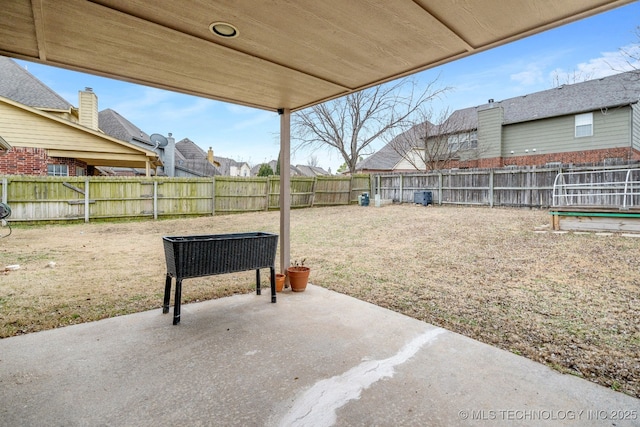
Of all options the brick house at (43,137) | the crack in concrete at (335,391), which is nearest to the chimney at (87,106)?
the brick house at (43,137)

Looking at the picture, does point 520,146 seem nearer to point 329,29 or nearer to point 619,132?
point 619,132

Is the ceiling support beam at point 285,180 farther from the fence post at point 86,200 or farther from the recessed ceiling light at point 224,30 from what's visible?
Answer: the fence post at point 86,200

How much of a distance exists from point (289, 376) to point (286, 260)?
199cm

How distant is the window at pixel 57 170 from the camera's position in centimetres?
1046

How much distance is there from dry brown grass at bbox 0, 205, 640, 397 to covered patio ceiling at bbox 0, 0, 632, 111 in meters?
2.08

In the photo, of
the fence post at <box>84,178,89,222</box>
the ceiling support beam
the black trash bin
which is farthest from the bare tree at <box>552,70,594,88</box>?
the fence post at <box>84,178,89,222</box>

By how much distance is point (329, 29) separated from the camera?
1915 mm

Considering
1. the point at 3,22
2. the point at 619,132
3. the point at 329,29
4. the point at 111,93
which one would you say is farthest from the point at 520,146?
the point at 111,93

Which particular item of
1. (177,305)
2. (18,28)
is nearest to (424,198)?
(177,305)

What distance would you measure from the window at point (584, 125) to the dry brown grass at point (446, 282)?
8.11 m

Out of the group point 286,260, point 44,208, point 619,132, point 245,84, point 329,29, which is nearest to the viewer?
point 329,29

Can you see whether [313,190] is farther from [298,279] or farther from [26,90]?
[26,90]

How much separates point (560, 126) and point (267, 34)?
53.1 feet

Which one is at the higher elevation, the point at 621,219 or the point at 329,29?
the point at 329,29
